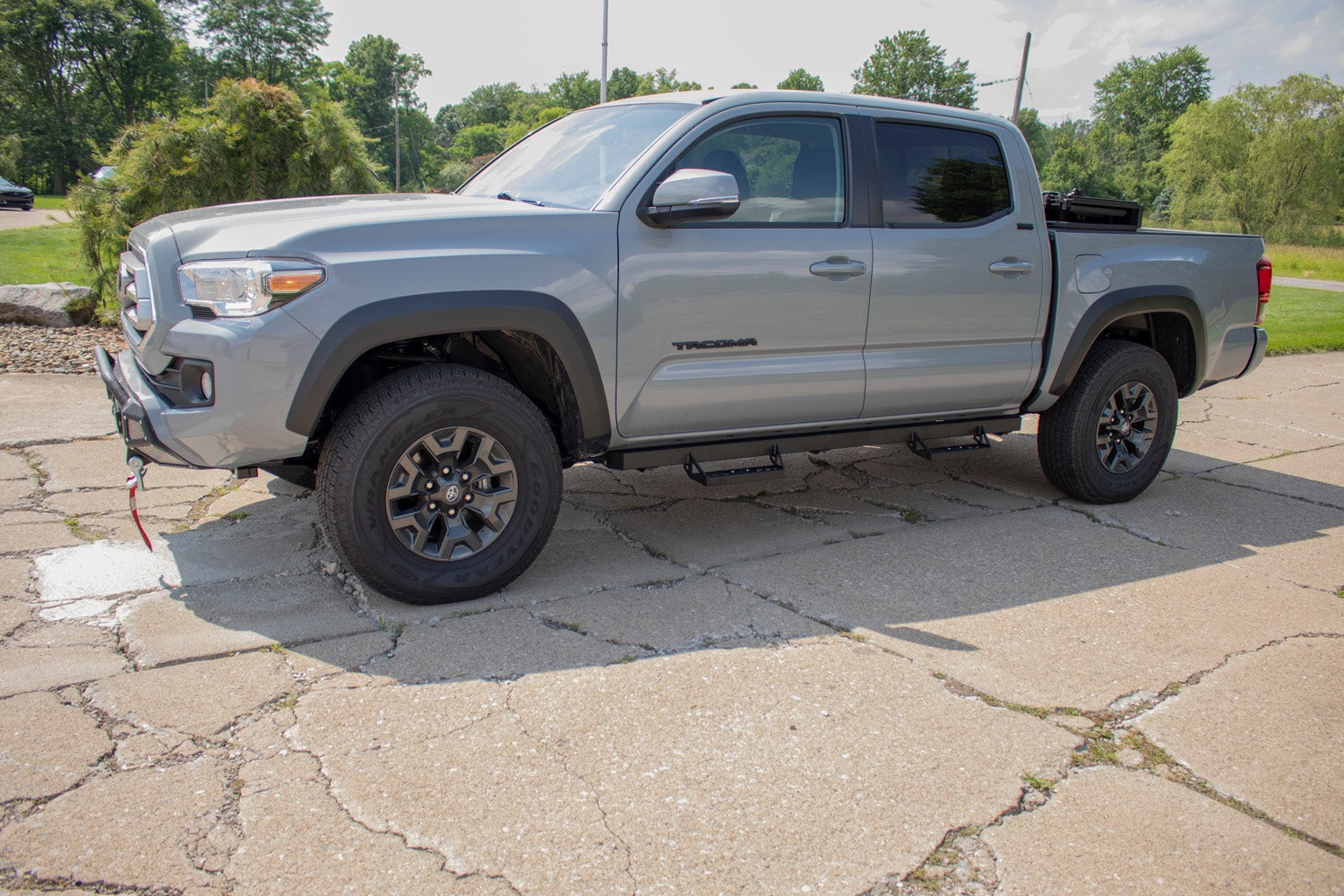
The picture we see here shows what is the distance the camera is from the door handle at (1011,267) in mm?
4621

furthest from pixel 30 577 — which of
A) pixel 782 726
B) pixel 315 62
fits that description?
pixel 315 62

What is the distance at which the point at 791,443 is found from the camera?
14.3 feet

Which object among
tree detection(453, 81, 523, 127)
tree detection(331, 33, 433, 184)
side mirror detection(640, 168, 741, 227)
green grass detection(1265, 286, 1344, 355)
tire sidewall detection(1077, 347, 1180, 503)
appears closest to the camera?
side mirror detection(640, 168, 741, 227)

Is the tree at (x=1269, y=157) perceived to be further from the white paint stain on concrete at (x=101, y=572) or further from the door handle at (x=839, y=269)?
the white paint stain on concrete at (x=101, y=572)

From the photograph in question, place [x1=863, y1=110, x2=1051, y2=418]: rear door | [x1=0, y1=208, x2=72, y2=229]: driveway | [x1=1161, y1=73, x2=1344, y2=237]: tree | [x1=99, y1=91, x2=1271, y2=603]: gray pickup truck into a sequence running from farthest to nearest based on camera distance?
[x1=1161, y1=73, x2=1344, y2=237]: tree, [x1=0, y1=208, x2=72, y2=229]: driveway, [x1=863, y1=110, x2=1051, y2=418]: rear door, [x1=99, y1=91, x2=1271, y2=603]: gray pickup truck

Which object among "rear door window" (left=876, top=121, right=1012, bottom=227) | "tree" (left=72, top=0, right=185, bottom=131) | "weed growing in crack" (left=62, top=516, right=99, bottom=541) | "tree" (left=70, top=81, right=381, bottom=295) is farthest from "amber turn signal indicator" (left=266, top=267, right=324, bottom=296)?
"tree" (left=72, top=0, right=185, bottom=131)

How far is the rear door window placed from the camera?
14.6 feet

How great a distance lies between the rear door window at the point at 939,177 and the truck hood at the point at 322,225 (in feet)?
5.13

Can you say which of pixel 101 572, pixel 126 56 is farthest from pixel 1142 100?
→ pixel 101 572

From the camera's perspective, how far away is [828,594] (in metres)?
3.96

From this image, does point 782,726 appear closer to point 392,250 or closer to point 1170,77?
point 392,250

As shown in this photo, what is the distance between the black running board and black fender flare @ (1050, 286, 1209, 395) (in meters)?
0.36

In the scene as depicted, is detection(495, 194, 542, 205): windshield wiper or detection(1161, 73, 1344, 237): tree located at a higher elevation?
detection(1161, 73, 1344, 237): tree

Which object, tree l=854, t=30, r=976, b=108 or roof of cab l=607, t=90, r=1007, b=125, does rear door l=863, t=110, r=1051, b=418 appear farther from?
tree l=854, t=30, r=976, b=108
